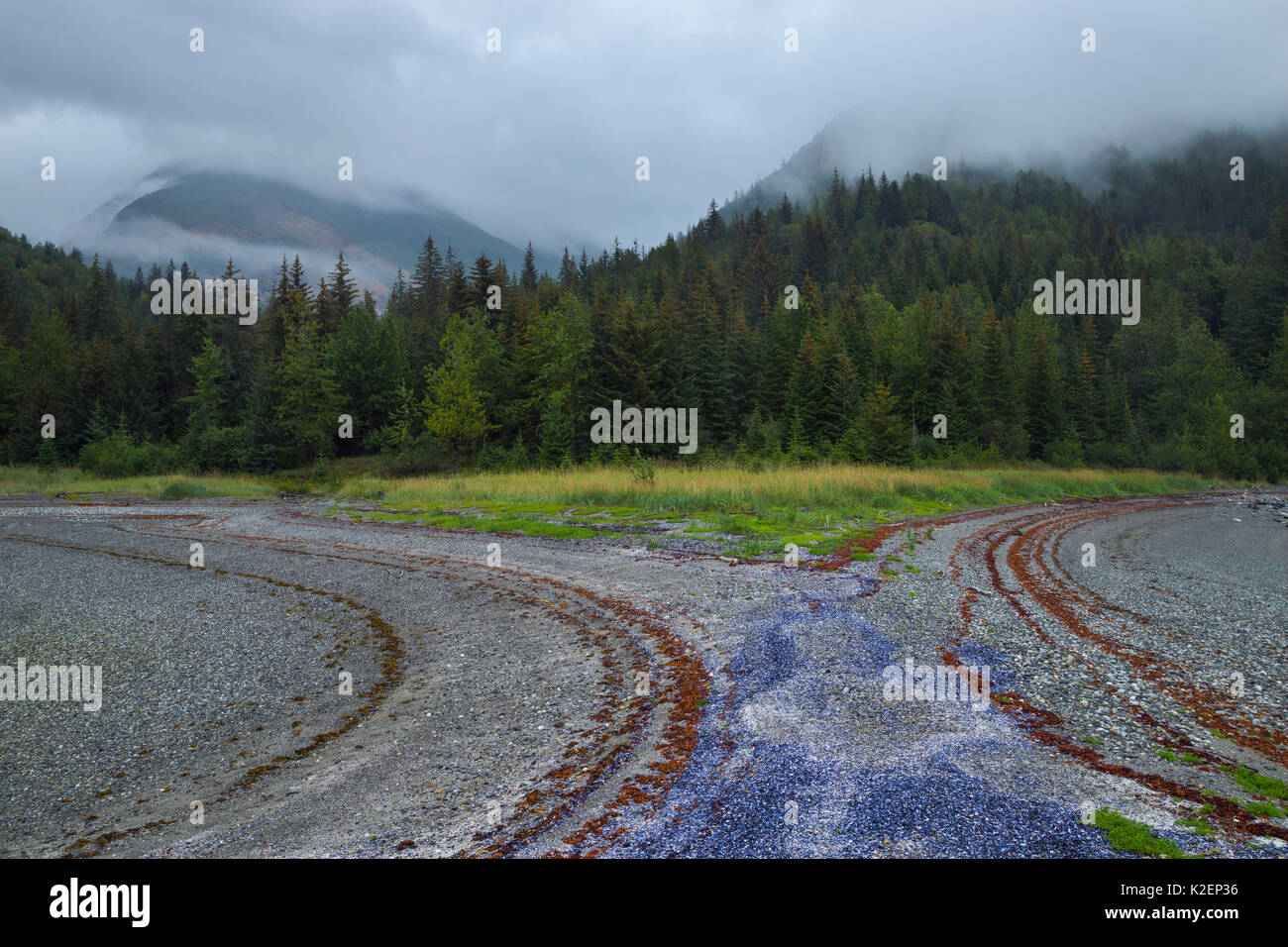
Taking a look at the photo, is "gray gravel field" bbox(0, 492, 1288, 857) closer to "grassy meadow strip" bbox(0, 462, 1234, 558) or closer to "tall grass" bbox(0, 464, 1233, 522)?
"grassy meadow strip" bbox(0, 462, 1234, 558)

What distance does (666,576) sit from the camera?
43.4 feet

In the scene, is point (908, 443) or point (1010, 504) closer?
point (1010, 504)

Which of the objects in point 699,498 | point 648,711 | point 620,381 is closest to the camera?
point 648,711

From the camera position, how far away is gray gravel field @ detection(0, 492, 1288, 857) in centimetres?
434

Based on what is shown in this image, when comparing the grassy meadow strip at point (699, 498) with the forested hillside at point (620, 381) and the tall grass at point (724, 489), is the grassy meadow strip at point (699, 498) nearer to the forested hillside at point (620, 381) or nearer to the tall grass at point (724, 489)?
the tall grass at point (724, 489)

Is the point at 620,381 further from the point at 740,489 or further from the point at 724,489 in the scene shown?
the point at 740,489

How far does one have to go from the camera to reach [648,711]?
21.2 feet

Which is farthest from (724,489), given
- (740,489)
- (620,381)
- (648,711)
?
(620,381)

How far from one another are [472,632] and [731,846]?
7056 mm

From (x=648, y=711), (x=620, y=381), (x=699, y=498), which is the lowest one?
(x=648, y=711)

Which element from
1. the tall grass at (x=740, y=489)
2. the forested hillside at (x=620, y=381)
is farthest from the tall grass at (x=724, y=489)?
the forested hillside at (x=620, y=381)
